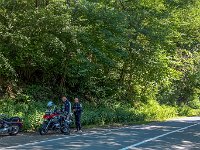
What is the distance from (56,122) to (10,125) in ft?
7.52

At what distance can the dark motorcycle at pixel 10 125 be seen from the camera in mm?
15634

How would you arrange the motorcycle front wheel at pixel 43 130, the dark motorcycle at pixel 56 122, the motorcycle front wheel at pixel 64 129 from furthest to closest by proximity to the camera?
the motorcycle front wheel at pixel 64 129, the dark motorcycle at pixel 56 122, the motorcycle front wheel at pixel 43 130

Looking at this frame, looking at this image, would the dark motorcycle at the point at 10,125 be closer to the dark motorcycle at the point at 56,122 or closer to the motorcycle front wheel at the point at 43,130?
the motorcycle front wheel at the point at 43,130

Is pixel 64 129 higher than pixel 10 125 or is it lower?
lower

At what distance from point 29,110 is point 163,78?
1499 cm

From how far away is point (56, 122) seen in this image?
17.2 m

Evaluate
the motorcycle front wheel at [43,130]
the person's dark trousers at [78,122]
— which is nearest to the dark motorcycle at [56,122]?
the motorcycle front wheel at [43,130]

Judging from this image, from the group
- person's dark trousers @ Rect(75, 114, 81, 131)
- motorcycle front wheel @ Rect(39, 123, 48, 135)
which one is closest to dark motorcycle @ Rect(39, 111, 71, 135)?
motorcycle front wheel @ Rect(39, 123, 48, 135)

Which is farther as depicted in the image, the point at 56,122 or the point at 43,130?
the point at 56,122

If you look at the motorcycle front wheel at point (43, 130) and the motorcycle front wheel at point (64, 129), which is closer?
the motorcycle front wheel at point (43, 130)

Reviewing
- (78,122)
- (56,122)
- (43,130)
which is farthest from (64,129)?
(78,122)

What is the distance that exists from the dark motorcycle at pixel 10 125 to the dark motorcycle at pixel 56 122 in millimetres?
1173

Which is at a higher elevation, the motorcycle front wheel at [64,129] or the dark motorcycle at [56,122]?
the dark motorcycle at [56,122]

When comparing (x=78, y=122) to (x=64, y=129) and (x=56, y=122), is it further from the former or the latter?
(x=56, y=122)
